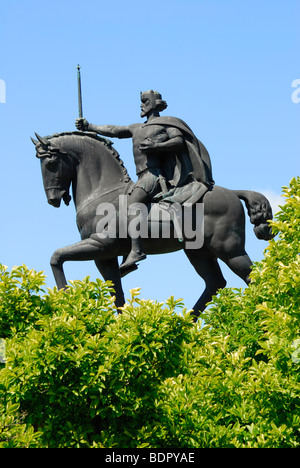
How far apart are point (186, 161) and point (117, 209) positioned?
143cm

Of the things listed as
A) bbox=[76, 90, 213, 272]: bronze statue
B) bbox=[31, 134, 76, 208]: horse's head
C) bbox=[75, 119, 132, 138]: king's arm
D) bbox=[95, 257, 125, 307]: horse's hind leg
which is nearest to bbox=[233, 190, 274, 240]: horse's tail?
bbox=[76, 90, 213, 272]: bronze statue

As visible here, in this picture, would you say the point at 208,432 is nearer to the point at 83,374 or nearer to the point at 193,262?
the point at 83,374

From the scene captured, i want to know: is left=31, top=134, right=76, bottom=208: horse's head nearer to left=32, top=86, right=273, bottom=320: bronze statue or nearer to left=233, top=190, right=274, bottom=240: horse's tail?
left=32, top=86, right=273, bottom=320: bronze statue

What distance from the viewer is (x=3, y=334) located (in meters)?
11.1

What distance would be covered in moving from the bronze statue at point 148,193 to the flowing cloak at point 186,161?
2cm

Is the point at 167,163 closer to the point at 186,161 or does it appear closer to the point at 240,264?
the point at 186,161

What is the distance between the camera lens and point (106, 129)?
16500mm

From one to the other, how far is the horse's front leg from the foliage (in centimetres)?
381

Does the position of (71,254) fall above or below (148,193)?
below

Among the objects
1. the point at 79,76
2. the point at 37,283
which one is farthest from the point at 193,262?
the point at 37,283

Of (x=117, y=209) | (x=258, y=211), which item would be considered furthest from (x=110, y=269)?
(x=258, y=211)

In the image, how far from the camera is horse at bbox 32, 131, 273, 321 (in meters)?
15.4

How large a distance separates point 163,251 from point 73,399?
18.3 ft

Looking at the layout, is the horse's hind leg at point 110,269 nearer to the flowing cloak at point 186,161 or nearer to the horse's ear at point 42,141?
the flowing cloak at point 186,161
